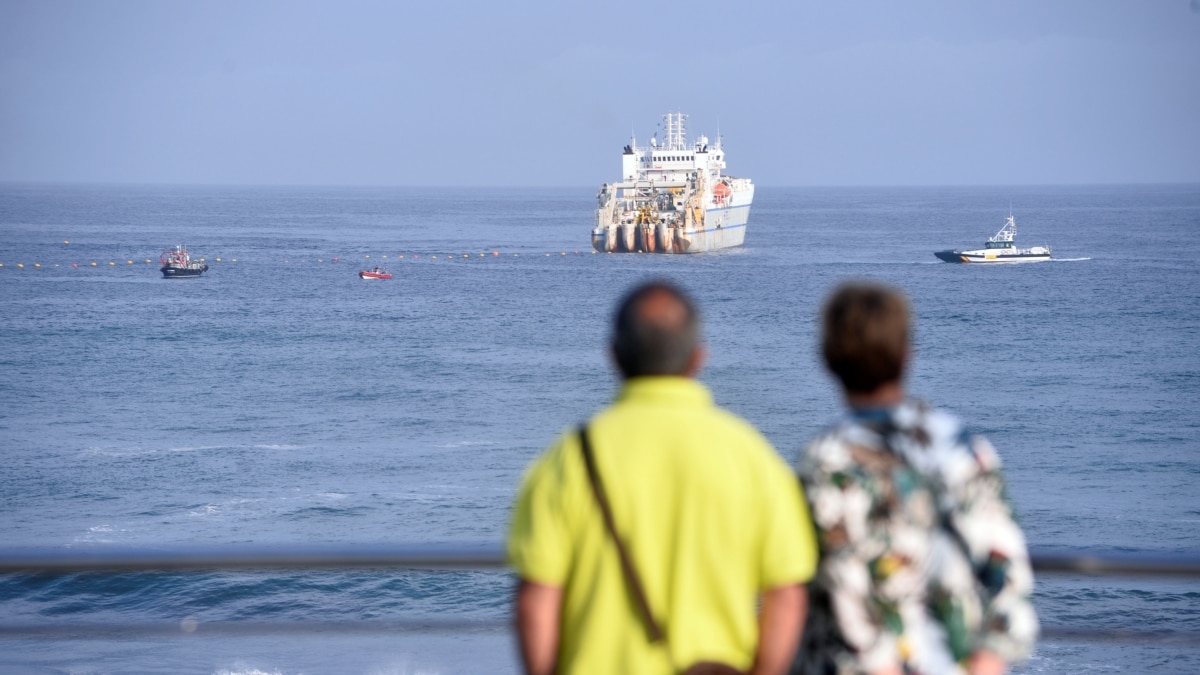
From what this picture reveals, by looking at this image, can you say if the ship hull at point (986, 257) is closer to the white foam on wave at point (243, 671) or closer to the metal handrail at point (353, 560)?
the white foam on wave at point (243, 671)

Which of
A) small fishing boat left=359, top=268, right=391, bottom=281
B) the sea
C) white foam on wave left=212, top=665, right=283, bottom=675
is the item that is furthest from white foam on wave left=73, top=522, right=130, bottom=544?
small fishing boat left=359, top=268, right=391, bottom=281

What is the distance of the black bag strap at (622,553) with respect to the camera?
2080 mm

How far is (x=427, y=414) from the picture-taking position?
39.8 meters

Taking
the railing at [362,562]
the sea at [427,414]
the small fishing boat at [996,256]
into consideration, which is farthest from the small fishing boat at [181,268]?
the railing at [362,562]

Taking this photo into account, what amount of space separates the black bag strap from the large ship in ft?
301

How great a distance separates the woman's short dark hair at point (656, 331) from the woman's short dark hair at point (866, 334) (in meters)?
0.23

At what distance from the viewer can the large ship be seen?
9431 cm

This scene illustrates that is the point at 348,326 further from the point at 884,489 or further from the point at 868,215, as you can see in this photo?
the point at 868,215

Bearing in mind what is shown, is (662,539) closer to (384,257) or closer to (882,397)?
(882,397)

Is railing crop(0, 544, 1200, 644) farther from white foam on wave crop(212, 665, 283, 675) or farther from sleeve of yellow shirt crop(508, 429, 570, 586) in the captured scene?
white foam on wave crop(212, 665, 283, 675)

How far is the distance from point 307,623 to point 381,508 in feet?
84.5

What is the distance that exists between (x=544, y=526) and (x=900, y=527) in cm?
60

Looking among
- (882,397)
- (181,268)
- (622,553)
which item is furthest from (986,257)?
(622,553)

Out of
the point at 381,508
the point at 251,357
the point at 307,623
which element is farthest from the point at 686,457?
the point at 251,357
